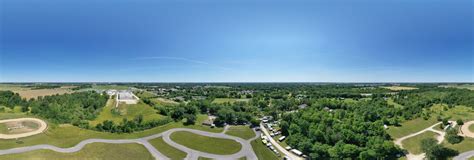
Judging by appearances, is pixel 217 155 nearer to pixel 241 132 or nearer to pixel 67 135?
pixel 241 132

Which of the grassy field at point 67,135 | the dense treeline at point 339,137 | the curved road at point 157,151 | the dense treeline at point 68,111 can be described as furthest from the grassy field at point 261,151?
the dense treeline at point 68,111

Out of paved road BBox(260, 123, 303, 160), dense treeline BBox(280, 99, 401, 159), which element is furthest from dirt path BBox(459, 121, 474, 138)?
paved road BBox(260, 123, 303, 160)

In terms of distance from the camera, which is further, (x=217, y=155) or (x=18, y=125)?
(x=18, y=125)

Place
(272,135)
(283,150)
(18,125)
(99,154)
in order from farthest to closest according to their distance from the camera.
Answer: (272,135) → (18,125) → (283,150) → (99,154)

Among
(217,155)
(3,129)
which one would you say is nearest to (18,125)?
(3,129)

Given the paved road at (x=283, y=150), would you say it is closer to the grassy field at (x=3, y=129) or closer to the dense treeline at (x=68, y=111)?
the dense treeline at (x=68, y=111)

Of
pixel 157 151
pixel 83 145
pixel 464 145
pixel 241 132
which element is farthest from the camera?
pixel 241 132

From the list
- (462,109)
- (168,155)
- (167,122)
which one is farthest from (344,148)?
(462,109)
